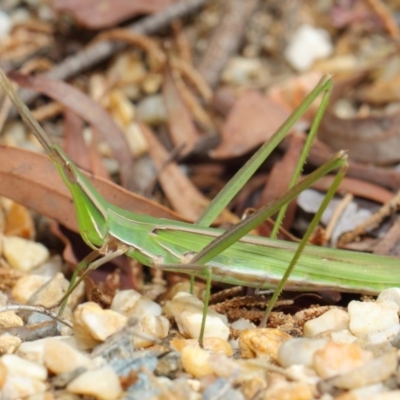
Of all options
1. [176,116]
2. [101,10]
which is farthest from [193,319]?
[101,10]

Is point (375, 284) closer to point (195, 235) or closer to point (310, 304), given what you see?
point (310, 304)

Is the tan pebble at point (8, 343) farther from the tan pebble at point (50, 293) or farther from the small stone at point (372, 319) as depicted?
the small stone at point (372, 319)

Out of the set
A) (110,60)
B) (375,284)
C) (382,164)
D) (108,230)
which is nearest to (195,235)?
(108,230)

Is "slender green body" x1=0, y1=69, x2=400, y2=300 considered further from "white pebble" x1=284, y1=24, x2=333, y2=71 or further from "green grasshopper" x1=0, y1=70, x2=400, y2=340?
"white pebble" x1=284, y1=24, x2=333, y2=71

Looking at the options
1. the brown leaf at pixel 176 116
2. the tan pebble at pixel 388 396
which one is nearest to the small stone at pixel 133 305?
the tan pebble at pixel 388 396

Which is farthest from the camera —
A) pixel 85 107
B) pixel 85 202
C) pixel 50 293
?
pixel 85 107

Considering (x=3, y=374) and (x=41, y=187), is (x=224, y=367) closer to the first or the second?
(x=3, y=374)

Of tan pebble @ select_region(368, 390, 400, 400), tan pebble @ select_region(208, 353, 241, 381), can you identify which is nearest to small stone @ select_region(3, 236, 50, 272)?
tan pebble @ select_region(208, 353, 241, 381)
